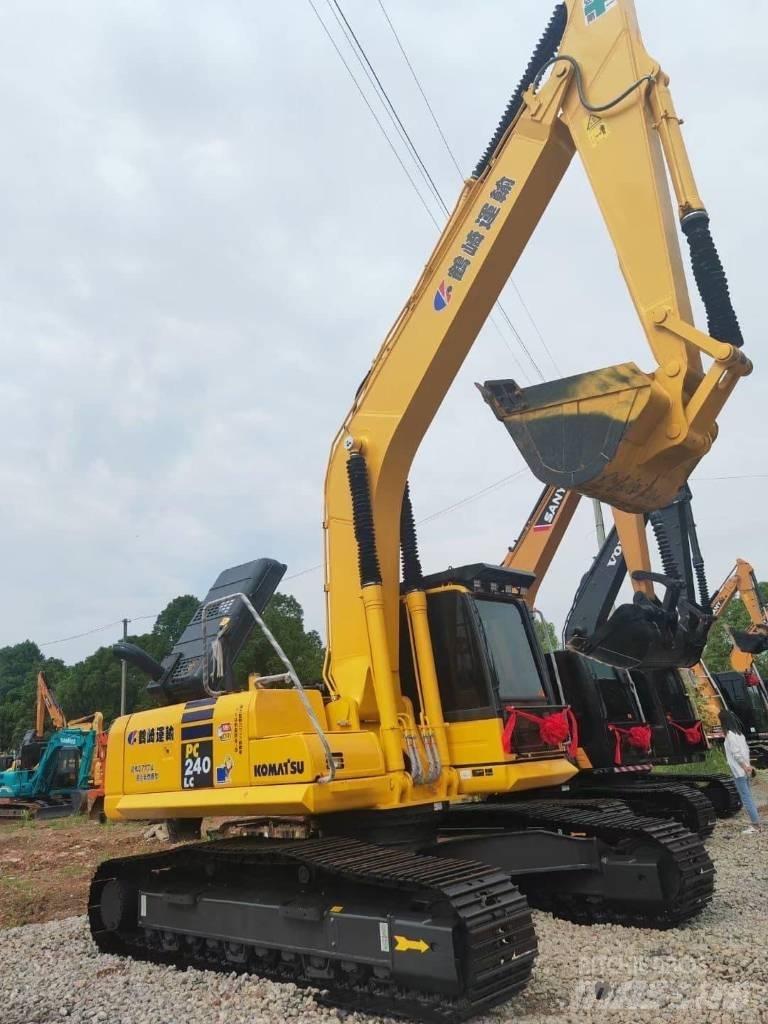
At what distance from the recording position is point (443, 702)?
6.50 meters

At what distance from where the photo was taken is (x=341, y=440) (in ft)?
24.2

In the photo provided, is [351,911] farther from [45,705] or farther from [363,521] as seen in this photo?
[45,705]

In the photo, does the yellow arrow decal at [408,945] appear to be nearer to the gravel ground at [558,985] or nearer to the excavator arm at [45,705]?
the gravel ground at [558,985]

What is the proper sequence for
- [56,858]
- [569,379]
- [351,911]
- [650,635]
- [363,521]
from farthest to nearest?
[56,858] < [650,635] < [363,521] < [569,379] < [351,911]

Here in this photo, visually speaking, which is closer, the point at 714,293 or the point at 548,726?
the point at 714,293

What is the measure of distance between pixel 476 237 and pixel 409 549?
8.47 ft

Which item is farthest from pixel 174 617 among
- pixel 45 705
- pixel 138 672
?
pixel 45 705

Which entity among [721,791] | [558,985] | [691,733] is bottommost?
[558,985]

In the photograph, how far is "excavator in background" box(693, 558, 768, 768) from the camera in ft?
67.8

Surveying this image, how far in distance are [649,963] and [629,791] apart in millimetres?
3740

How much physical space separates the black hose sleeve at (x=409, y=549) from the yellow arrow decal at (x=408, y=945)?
2.68 meters

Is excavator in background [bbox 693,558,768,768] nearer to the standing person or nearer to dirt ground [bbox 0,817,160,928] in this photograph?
the standing person

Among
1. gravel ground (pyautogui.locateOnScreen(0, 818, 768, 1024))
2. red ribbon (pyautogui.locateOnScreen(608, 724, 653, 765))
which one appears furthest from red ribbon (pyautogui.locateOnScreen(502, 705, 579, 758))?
red ribbon (pyautogui.locateOnScreen(608, 724, 653, 765))

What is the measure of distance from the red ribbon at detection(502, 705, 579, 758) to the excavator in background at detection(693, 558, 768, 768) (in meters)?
14.3
